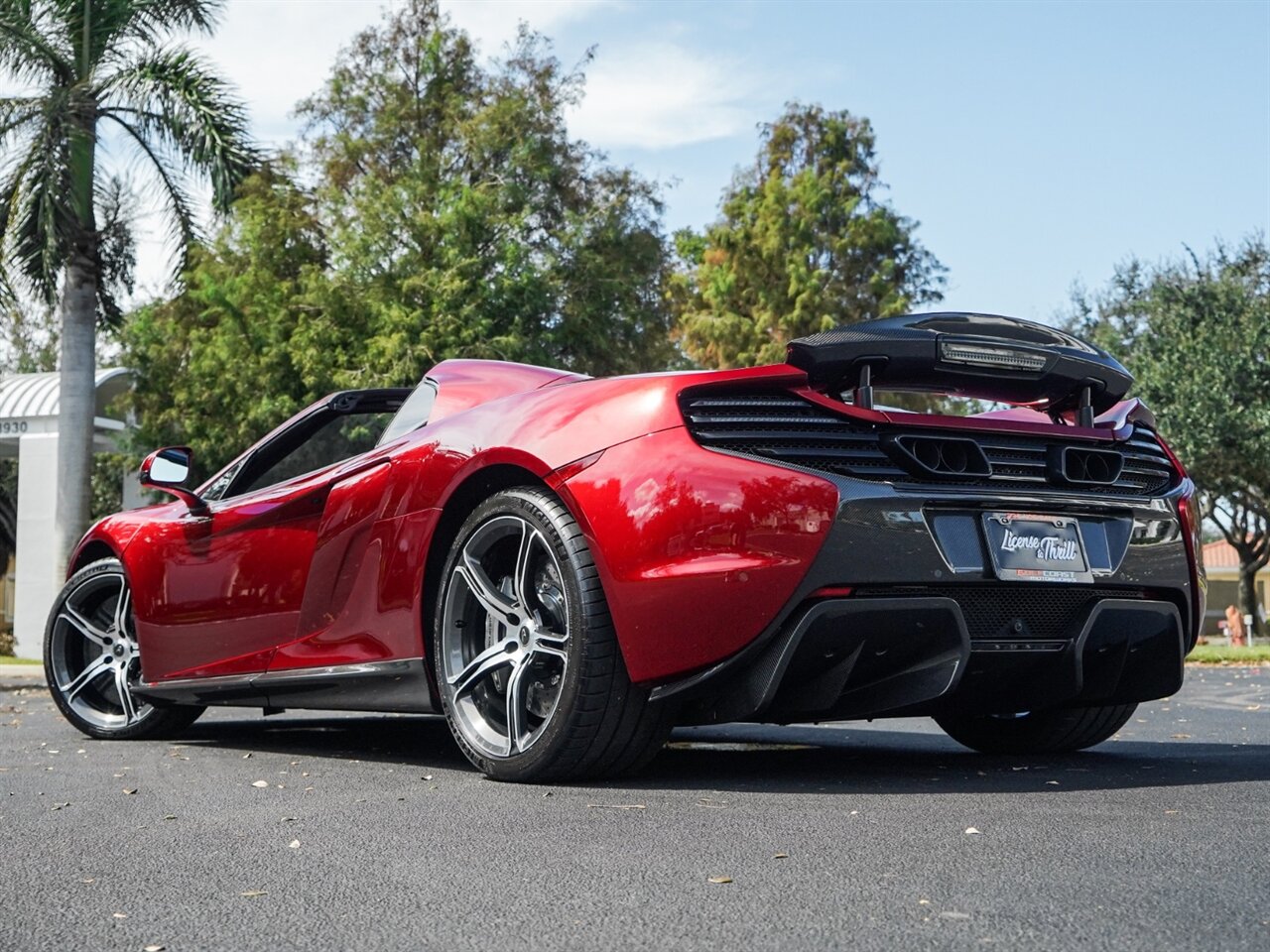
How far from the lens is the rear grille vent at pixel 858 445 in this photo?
3.98 meters

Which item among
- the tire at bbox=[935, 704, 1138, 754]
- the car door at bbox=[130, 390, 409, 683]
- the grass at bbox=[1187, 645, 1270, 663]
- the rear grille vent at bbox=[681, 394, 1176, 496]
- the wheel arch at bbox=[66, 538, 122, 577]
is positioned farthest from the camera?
the grass at bbox=[1187, 645, 1270, 663]

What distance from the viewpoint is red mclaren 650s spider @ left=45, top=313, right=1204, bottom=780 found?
3.90 metres

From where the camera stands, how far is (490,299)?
1007 inches

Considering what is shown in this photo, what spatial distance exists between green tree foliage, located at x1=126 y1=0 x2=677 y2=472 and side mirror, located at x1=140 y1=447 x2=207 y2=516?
59.1 feet

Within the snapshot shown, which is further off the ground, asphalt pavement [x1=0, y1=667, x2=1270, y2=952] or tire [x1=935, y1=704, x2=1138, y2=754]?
asphalt pavement [x1=0, y1=667, x2=1270, y2=952]

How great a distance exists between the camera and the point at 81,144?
1895 centimetres

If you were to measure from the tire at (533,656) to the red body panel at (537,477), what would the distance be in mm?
93

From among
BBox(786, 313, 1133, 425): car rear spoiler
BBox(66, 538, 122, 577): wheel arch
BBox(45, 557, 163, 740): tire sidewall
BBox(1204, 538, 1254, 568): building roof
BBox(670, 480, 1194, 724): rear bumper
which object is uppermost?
BBox(786, 313, 1133, 425): car rear spoiler

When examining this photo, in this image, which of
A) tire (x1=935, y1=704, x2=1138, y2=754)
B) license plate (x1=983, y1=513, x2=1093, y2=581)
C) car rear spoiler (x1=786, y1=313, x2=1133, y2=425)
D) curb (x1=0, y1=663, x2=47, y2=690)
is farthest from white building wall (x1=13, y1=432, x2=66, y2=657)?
license plate (x1=983, y1=513, x2=1093, y2=581)

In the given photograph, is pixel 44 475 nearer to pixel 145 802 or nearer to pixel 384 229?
pixel 384 229

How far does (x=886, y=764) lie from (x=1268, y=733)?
2273 mm

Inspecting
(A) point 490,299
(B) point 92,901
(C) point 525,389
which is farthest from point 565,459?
(A) point 490,299

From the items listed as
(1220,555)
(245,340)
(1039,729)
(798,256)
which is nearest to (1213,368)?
(798,256)

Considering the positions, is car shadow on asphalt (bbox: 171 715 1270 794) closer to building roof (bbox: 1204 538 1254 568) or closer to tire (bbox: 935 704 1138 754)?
tire (bbox: 935 704 1138 754)
